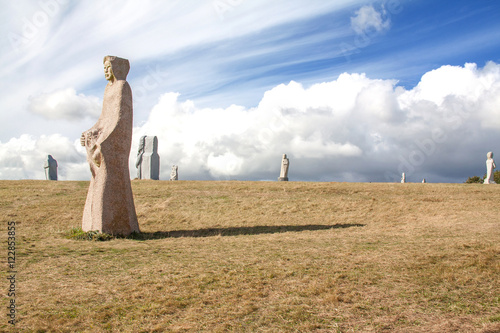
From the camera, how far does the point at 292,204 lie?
20.1 metres

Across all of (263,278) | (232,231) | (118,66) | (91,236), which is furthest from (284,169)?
(263,278)

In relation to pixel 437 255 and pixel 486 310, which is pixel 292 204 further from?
pixel 486 310

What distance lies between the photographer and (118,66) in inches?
535

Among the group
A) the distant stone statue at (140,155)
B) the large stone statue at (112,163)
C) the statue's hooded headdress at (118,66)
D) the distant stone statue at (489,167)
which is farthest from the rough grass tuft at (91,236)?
the distant stone statue at (489,167)

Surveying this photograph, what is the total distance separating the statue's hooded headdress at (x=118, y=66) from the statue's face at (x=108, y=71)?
0.11m

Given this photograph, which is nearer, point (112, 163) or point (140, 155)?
point (112, 163)

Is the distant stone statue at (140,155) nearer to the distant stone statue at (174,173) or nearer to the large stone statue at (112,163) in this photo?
the distant stone statue at (174,173)

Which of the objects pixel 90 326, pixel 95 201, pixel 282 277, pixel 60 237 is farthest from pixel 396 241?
pixel 60 237

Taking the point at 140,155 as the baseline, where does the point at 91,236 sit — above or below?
below

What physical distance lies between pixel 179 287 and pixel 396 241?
6.70m

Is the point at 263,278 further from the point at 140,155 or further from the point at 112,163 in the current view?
the point at 140,155

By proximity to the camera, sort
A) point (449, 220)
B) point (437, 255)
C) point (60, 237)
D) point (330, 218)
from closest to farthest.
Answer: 1. point (437, 255)
2. point (60, 237)
3. point (449, 220)
4. point (330, 218)

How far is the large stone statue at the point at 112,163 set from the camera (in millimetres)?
12626

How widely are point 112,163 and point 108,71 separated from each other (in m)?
3.31
